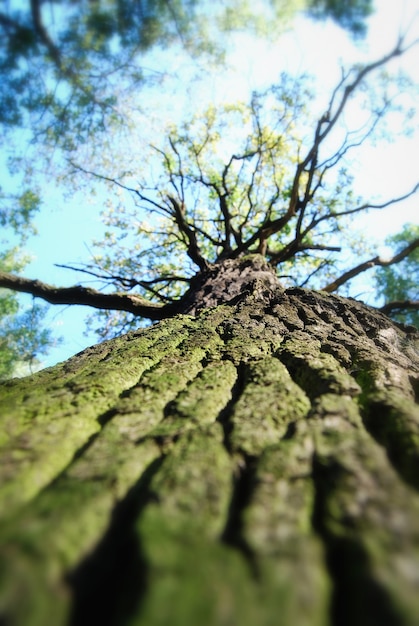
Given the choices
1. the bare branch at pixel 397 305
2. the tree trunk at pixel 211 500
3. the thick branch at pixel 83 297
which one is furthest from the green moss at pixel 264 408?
the bare branch at pixel 397 305

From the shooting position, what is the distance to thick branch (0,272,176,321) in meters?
5.17

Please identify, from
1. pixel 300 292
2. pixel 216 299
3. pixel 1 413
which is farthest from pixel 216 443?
pixel 216 299

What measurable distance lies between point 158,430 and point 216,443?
250 millimetres

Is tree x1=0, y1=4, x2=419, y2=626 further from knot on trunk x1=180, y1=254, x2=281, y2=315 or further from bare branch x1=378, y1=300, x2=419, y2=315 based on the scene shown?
bare branch x1=378, y1=300, x2=419, y2=315

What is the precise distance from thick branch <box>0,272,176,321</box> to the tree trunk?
3.40 metres

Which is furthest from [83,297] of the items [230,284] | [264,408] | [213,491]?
[213,491]

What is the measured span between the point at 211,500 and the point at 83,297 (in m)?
4.76

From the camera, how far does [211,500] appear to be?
91 centimetres

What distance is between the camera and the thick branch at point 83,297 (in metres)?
5.17

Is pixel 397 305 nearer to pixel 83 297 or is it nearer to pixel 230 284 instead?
pixel 230 284

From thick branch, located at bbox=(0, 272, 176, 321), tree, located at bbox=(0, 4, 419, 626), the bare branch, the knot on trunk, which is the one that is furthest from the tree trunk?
the bare branch

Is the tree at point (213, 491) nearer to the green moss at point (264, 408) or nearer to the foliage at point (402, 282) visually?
the green moss at point (264, 408)

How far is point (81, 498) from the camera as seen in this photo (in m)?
0.92

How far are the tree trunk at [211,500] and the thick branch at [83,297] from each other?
134 inches
